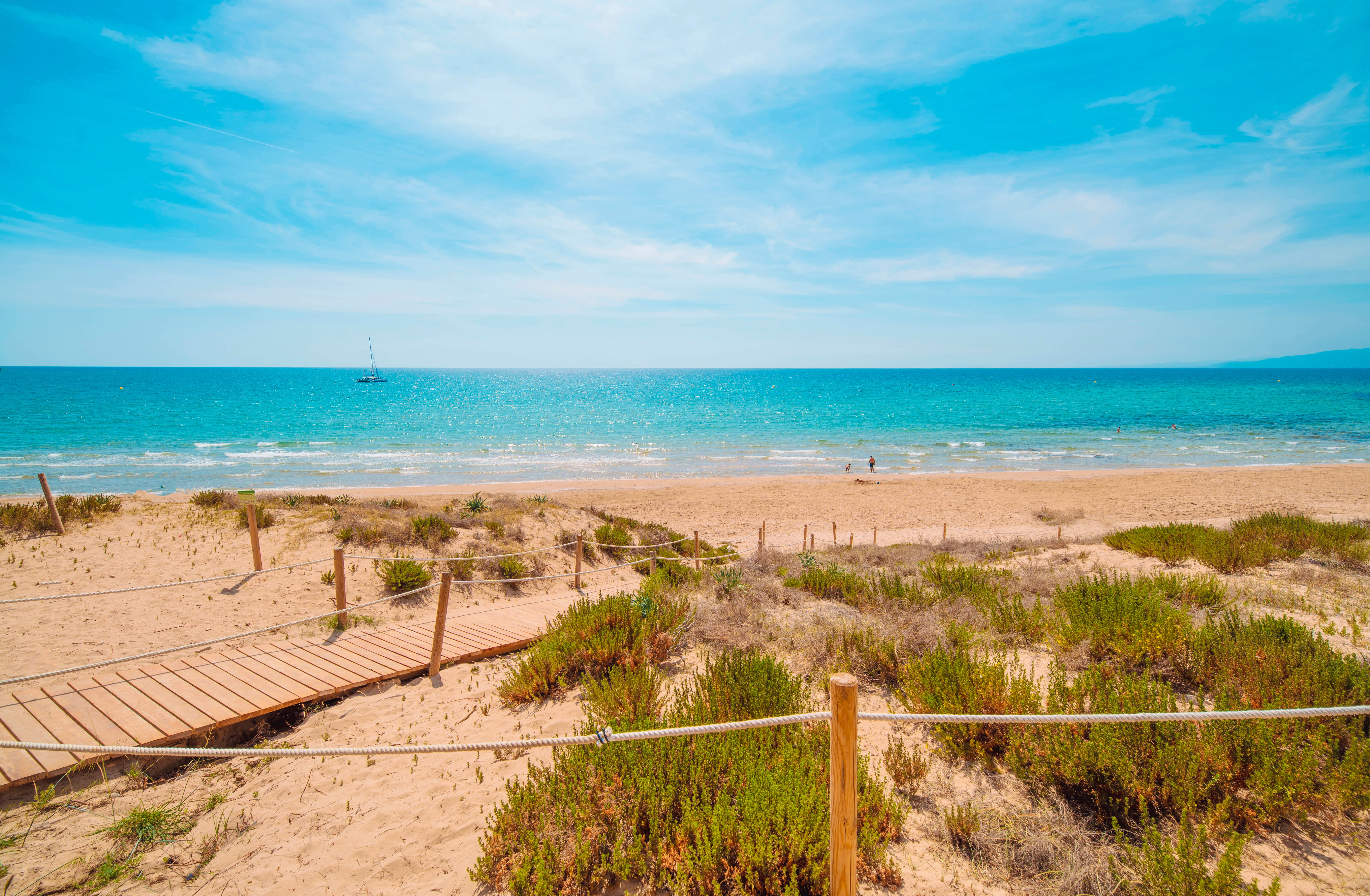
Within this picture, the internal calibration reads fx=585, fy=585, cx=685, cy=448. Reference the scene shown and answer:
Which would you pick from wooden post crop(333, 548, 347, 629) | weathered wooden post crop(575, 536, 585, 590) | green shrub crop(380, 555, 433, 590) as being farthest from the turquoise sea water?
wooden post crop(333, 548, 347, 629)

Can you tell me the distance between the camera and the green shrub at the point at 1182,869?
2.40m

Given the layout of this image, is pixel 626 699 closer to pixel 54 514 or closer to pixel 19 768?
pixel 19 768

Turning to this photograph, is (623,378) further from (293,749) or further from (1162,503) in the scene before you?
(293,749)

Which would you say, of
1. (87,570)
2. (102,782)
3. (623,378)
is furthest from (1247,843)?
(623,378)

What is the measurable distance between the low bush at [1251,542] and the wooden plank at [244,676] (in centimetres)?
1191

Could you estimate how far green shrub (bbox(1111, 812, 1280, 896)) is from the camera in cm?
240

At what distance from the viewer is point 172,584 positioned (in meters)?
7.66

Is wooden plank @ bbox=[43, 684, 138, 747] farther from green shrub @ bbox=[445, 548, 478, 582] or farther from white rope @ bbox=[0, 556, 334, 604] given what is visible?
green shrub @ bbox=[445, 548, 478, 582]

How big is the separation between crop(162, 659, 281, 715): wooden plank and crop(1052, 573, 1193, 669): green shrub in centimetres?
750

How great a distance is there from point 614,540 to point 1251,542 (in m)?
11.6

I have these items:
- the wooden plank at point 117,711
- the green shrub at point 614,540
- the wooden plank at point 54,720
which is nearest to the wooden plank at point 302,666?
the wooden plank at point 117,711

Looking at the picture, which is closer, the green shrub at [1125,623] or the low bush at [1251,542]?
the green shrub at [1125,623]

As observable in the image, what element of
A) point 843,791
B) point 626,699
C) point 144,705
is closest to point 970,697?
point 843,791

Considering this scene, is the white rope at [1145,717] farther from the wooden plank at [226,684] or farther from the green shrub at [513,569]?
the green shrub at [513,569]
